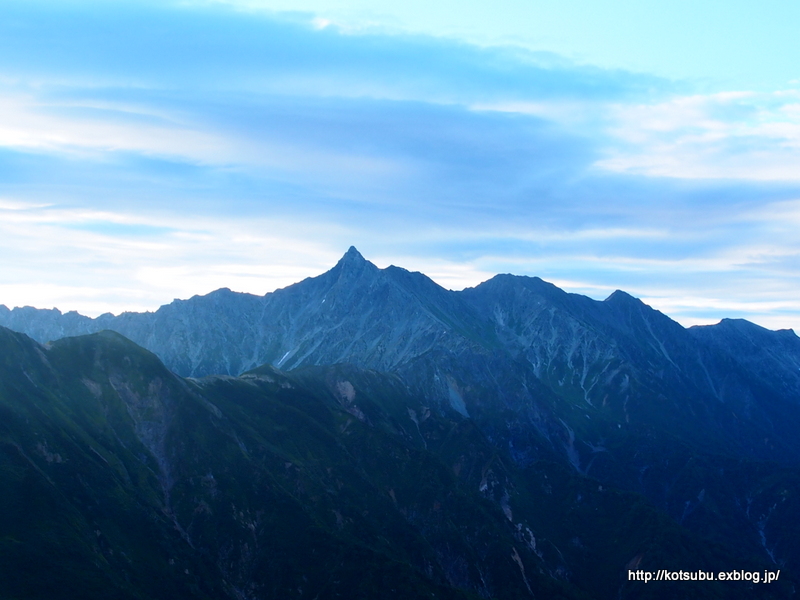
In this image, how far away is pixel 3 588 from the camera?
654 feet
